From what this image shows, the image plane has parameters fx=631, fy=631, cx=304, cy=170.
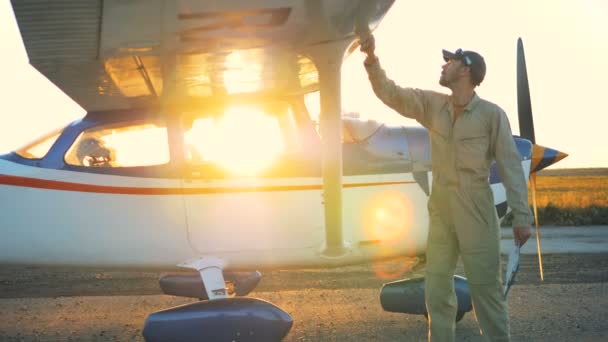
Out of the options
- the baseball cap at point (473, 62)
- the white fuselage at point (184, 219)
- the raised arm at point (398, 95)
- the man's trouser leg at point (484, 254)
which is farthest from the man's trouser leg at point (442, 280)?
the white fuselage at point (184, 219)

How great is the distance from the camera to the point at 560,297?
732 centimetres

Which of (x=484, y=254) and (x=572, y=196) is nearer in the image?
(x=484, y=254)

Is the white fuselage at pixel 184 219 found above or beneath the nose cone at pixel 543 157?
beneath

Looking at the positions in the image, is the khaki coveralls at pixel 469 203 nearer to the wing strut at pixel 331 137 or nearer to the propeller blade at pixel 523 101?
the wing strut at pixel 331 137

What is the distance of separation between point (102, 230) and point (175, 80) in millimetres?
1439

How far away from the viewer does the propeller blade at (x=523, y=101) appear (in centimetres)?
563

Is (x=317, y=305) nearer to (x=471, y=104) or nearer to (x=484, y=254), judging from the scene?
(x=484, y=254)

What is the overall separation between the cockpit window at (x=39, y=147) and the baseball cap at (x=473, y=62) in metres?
3.51

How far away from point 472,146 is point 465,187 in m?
0.26

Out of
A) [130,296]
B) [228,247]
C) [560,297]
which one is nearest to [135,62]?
[228,247]

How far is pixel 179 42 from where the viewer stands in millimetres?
4328

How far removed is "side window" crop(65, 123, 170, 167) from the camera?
549 centimetres

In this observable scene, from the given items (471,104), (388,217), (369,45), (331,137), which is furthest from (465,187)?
(388,217)

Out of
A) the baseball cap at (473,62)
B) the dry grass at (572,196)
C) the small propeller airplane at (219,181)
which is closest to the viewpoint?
the baseball cap at (473,62)
